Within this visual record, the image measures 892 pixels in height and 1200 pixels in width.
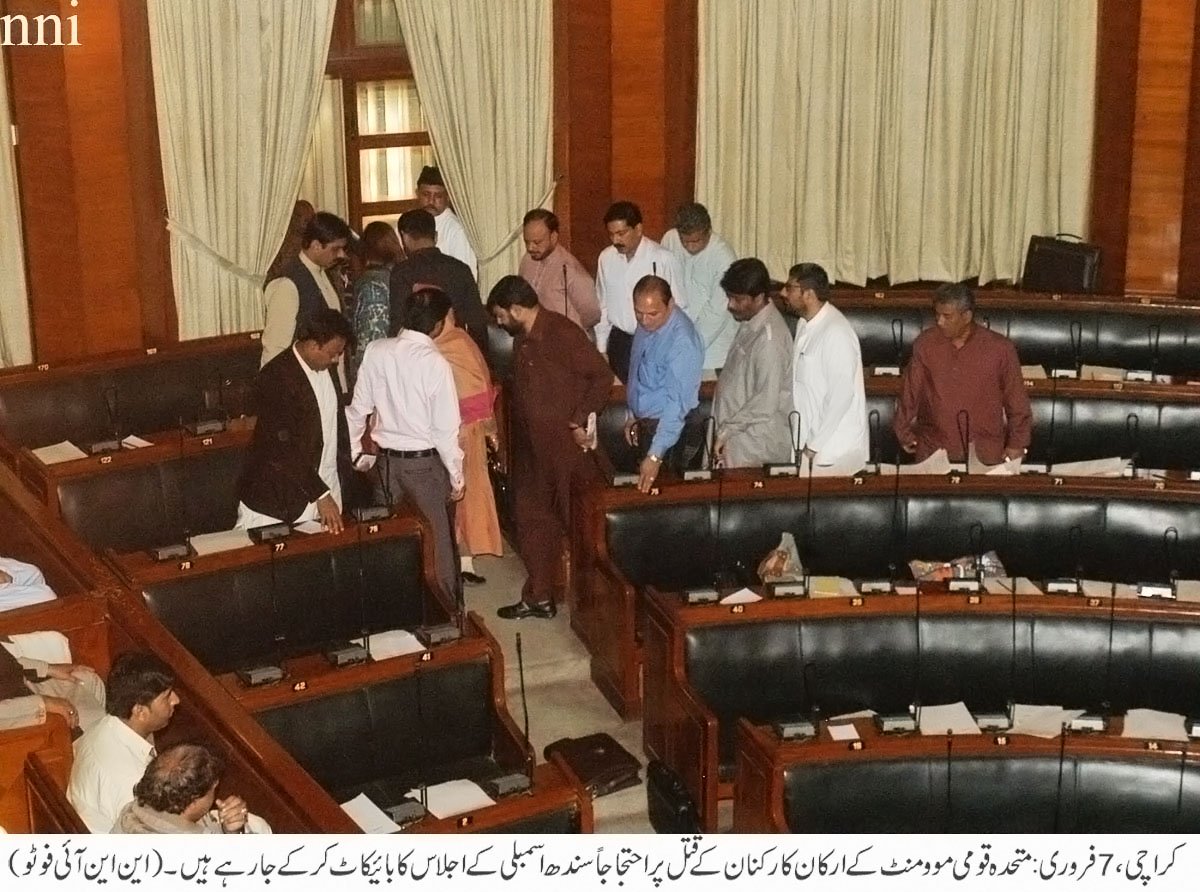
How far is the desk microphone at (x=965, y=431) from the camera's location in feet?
23.6

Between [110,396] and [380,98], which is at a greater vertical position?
[380,98]

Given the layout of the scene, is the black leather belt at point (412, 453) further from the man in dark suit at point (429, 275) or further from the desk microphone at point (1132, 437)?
the desk microphone at point (1132, 437)

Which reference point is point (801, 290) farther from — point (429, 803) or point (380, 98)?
point (380, 98)

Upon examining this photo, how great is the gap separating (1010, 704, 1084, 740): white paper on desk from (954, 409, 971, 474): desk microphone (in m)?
1.36

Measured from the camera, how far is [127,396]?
7.95 m

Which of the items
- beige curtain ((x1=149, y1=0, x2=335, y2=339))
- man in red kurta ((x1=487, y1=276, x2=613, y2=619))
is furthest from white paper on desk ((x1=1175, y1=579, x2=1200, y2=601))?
beige curtain ((x1=149, y1=0, x2=335, y2=339))

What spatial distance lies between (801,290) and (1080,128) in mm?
4108

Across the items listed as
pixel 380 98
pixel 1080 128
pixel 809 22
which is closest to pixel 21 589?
pixel 380 98

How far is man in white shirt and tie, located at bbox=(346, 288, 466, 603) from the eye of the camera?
6617mm

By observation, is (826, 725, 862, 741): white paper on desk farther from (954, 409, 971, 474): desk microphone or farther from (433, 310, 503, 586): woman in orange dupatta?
(433, 310, 503, 586): woman in orange dupatta

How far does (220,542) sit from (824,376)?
2118 mm

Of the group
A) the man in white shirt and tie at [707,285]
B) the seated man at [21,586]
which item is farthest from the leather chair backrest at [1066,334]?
the seated man at [21,586]

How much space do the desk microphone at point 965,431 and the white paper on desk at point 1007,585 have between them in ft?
2.34

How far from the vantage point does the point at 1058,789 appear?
226 inches
